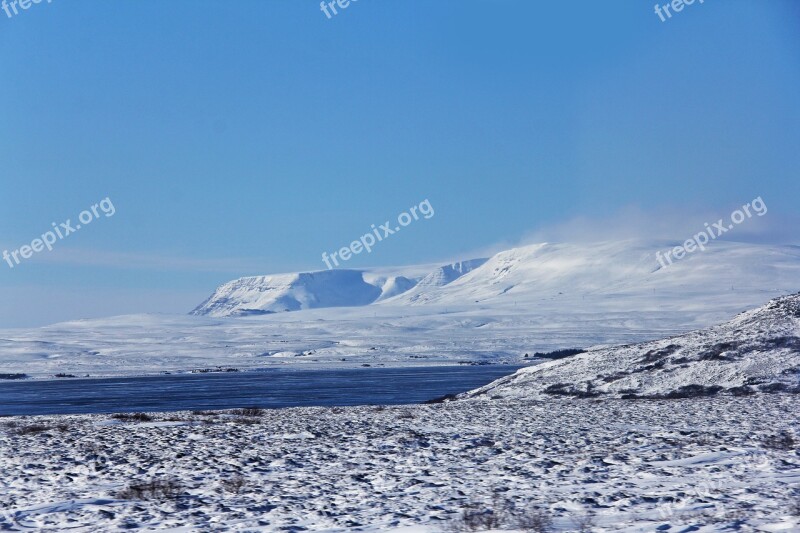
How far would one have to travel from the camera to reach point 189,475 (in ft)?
56.4

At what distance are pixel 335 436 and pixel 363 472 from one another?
6.44 metres

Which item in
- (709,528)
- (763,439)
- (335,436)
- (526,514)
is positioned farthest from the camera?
(335,436)

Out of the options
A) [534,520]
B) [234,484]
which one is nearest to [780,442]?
[534,520]

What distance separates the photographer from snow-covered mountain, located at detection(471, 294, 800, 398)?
42.0 meters

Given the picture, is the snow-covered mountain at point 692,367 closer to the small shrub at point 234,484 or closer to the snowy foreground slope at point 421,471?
the snowy foreground slope at point 421,471

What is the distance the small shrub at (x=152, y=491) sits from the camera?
1491 cm

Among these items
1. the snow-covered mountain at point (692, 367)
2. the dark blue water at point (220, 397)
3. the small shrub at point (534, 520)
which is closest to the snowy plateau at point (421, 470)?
the small shrub at point (534, 520)

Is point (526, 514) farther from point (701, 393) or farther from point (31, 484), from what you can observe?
point (701, 393)

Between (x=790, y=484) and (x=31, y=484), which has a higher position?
(x=31, y=484)

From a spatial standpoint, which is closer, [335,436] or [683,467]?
[683,467]

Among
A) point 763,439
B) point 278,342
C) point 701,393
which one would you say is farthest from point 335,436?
point 278,342

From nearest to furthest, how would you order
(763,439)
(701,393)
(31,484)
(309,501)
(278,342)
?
(309,501) < (31,484) < (763,439) < (701,393) < (278,342)

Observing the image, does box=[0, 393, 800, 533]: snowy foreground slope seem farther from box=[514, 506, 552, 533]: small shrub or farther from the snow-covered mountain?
the snow-covered mountain

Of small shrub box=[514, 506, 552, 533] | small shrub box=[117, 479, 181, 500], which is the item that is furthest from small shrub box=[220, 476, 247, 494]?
small shrub box=[514, 506, 552, 533]
